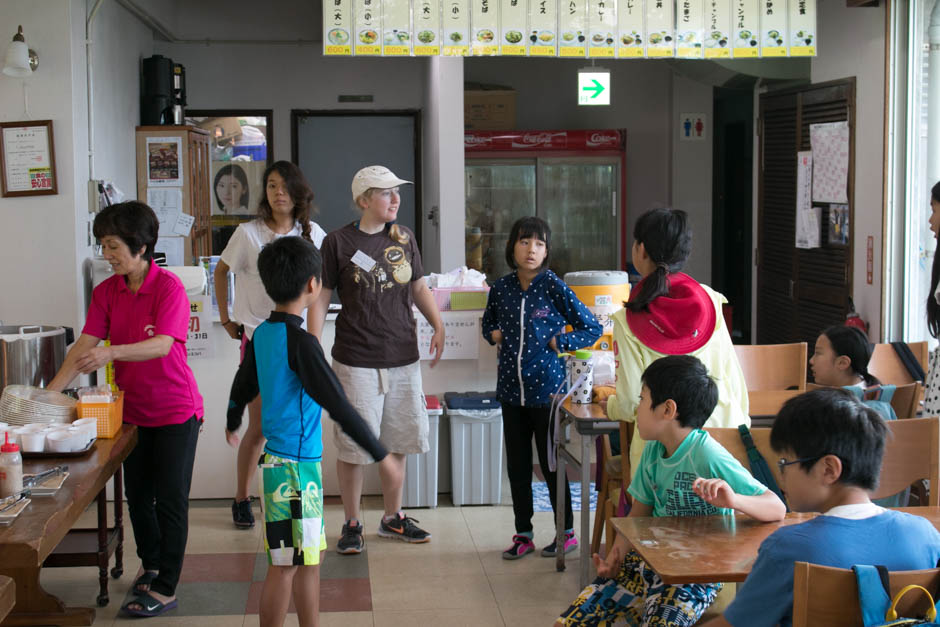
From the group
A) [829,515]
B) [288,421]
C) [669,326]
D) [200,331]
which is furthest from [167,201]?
[829,515]

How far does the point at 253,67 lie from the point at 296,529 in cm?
710

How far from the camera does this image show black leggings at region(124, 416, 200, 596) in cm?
353

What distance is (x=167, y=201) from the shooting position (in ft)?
24.3

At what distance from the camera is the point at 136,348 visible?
10.8 feet

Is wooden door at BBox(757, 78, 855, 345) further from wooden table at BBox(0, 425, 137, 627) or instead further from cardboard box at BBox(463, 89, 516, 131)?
wooden table at BBox(0, 425, 137, 627)

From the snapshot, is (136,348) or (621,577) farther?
(136,348)

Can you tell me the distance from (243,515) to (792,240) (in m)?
4.66

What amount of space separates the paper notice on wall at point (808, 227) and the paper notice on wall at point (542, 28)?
7.94 feet

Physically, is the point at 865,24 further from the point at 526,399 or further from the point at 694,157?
the point at 694,157

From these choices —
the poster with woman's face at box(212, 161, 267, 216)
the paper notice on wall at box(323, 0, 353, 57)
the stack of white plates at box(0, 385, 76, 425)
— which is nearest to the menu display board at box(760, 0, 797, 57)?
the paper notice on wall at box(323, 0, 353, 57)

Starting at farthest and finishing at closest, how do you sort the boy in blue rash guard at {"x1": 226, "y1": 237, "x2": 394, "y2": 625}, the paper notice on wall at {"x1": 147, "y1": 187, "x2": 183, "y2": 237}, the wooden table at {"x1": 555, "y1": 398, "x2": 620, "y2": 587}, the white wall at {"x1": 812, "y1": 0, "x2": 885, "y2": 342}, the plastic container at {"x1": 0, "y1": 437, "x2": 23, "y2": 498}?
the paper notice on wall at {"x1": 147, "y1": 187, "x2": 183, "y2": 237} → the white wall at {"x1": 812, "y1": 0, "x2": 885, "y2": 342} → the wooden table at {"x1": 555, "y1": 398, "x2": 620, "y2": 587} → the boy in blue rash guard at {"x1": 226, "y1": 237, "x2": 394, "y2": 625} → the plastic container at {"x1": 0, "y1": 437, "x2": 23, "y2": 498}

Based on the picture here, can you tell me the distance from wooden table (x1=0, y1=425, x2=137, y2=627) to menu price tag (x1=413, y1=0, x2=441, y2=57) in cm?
257

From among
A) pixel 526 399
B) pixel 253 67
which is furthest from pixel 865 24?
pixel 253 67

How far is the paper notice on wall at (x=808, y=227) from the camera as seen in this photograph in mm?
6625
